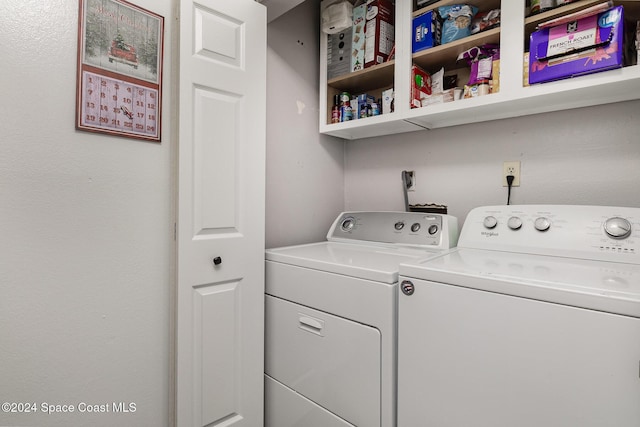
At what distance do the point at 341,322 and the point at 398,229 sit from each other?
57cm

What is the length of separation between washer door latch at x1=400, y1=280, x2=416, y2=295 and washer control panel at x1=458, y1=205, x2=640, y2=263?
49 centimetres

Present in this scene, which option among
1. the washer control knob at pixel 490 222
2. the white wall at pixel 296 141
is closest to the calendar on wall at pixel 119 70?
the white wall at pixel 296 141

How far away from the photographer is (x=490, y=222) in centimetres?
132

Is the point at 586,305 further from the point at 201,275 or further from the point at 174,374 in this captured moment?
the point at 174,374

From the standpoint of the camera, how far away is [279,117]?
1732 mm

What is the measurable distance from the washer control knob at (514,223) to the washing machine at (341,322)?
24 cm

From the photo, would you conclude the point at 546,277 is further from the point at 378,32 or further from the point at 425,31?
the point at 378,32

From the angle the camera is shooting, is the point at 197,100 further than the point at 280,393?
No

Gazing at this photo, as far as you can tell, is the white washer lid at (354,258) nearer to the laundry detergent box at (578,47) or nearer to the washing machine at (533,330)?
the washing machine at (533,330)

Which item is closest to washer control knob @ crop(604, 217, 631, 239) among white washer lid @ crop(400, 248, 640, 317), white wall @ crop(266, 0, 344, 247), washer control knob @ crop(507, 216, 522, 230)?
white washer lid @ crop(400, 248, 640, 317)

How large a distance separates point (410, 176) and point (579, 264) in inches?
37.5

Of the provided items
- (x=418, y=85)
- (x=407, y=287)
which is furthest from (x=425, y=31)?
(x=407, y=287)

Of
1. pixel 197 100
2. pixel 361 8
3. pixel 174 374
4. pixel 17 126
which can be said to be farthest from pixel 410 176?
pixel 17 126

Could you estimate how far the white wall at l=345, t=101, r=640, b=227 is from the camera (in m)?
1.27
